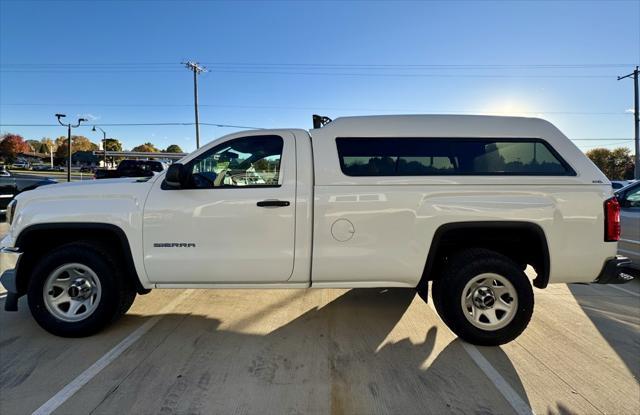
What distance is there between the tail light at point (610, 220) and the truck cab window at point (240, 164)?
117 inches

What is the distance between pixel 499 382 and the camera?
2.71 metres

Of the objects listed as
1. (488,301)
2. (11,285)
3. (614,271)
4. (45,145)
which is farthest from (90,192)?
(45,145)

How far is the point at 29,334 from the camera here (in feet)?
11.2

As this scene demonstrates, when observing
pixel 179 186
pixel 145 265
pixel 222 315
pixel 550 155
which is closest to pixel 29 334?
pixel 145 265

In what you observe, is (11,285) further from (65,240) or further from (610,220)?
(610,220)

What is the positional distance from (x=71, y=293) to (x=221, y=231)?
1598 millimetres

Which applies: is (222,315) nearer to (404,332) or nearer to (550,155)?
(404,332)

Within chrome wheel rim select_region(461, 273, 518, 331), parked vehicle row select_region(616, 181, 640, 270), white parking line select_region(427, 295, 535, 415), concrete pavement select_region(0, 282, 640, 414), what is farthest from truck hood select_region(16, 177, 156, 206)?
parked vehicle row select_region(616, 181, 640, 270)

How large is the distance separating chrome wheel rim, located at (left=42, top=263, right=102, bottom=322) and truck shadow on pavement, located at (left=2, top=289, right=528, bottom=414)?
0.55 meters

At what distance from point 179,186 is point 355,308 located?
237 cm

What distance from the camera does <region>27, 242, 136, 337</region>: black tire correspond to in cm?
327

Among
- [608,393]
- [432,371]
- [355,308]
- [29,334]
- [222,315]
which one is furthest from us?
[355,308]

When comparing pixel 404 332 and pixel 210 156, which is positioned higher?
pixel 210 156

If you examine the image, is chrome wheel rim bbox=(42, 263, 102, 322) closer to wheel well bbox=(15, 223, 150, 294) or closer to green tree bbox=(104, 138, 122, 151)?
wheel well bbox=(15, 223, 150, 294)
